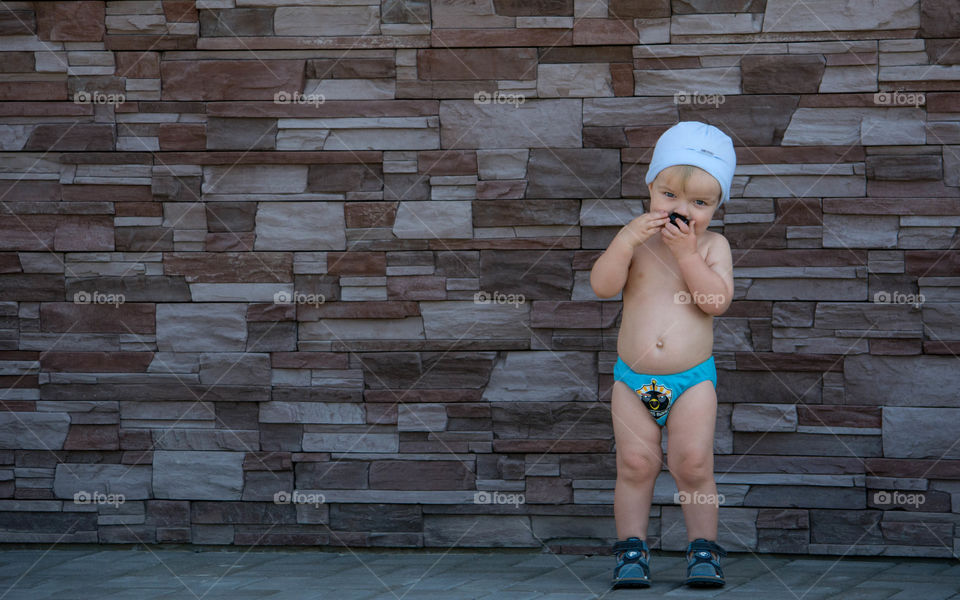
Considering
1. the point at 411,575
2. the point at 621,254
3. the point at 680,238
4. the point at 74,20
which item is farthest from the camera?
the point at 74,20

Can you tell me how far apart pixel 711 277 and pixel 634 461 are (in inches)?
26.4

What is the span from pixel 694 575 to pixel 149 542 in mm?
2317

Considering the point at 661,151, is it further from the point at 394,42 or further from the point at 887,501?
the point at 887,501

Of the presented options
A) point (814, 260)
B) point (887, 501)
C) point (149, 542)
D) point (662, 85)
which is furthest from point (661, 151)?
point (149, 542)

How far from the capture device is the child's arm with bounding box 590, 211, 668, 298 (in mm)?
3305

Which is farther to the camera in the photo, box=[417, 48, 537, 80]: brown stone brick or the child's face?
box=[417, 48, 537, 80]: brown stone brick

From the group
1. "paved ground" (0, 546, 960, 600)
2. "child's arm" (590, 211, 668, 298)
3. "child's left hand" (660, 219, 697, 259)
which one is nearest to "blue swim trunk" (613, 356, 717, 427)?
"child's arm" (590, 211, 668, 298)

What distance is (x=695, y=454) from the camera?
3.36m

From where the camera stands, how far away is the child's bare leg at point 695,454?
11.0 ft

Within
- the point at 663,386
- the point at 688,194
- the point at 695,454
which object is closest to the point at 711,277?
the point at 688,194

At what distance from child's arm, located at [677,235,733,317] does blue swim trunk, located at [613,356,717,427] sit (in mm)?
216

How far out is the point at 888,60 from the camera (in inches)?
156

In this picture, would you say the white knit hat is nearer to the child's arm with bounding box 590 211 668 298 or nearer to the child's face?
the child's face

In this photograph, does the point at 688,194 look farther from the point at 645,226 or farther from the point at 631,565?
the point at 631,565
